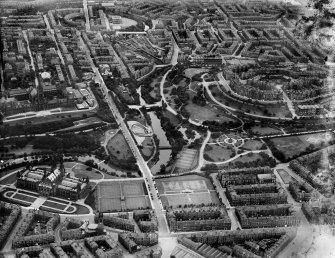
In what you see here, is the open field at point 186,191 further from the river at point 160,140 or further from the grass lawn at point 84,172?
the grass lawn at point 84,172

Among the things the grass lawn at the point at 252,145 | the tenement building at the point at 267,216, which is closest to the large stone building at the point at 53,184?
the tenement building at the point at 267,216

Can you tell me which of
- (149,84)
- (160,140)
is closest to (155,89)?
(149,84)

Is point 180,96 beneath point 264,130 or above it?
above

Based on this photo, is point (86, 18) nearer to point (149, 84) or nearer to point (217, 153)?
point (149, 84)

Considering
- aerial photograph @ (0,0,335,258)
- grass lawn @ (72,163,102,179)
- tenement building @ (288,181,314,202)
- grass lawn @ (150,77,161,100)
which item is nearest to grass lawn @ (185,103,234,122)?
aerial photograph @ (0,0,335,258)

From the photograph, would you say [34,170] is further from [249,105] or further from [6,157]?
[249,105]

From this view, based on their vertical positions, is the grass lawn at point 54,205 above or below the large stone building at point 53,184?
below
